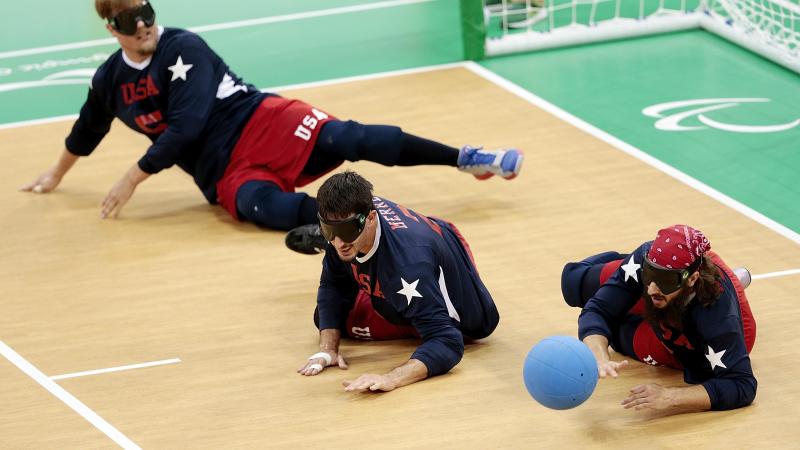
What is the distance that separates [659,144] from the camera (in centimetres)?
793

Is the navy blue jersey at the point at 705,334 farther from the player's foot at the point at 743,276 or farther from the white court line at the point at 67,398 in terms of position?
the white court line at the point at 67,398

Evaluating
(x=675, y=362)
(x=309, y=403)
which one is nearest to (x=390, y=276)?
(x=309, y=403)

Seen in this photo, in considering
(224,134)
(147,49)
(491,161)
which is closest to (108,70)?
(147,49)

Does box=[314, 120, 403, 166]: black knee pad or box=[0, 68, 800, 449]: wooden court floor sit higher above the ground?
box=[314, 120, 403, 166]: black knee pad

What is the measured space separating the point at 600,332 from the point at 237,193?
2.72 meters

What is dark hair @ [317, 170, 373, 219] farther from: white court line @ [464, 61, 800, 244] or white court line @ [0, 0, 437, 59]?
white court line @ [0, 0, 437, 59]

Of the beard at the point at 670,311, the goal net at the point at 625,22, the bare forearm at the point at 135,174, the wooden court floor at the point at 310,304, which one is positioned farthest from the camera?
the goal net at the point at 625,22

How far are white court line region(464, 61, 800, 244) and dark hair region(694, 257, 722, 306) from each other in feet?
6.37

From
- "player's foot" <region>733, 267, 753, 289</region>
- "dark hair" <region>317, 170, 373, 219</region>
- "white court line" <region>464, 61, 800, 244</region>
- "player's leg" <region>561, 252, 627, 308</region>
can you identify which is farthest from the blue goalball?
"white court line" <region>464, 61, 800, 244</region>

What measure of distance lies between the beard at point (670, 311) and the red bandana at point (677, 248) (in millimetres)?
117

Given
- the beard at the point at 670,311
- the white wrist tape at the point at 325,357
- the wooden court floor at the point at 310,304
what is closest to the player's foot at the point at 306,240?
the wooden court floor at the point at 310,304

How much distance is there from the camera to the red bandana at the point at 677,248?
465 centimetres

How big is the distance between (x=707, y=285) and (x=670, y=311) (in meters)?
0.18

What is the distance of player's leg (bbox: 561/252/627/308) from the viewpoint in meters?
5.46
